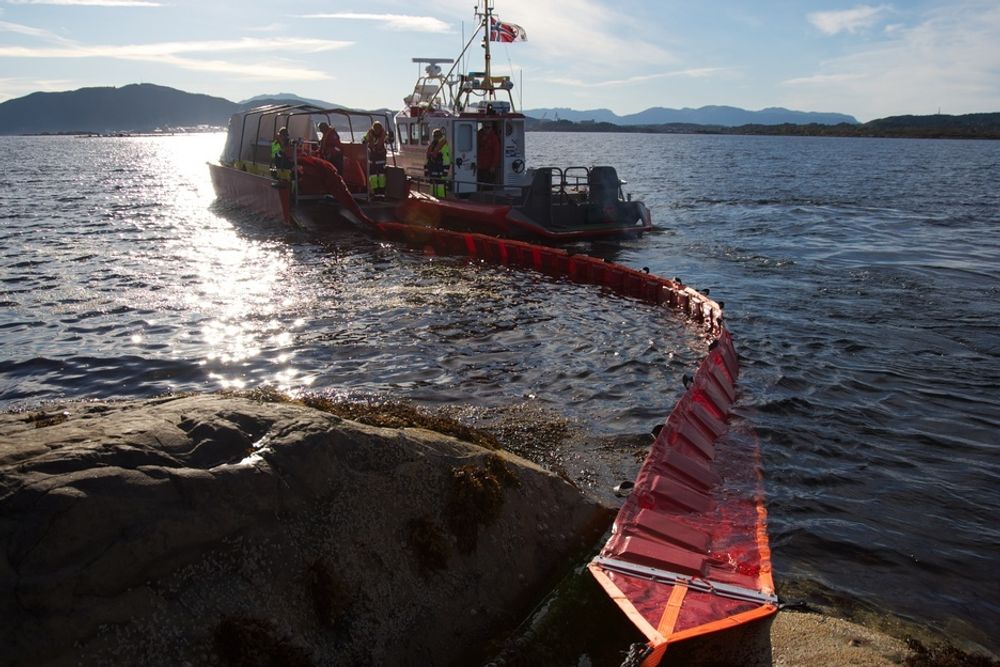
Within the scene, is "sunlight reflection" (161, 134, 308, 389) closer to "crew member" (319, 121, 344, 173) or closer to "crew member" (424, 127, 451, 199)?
"crew member" (319, 121, 344, 173)

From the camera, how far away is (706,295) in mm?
14328

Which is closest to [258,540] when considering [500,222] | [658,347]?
[658,347]

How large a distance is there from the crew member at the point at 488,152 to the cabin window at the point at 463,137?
1.00ft

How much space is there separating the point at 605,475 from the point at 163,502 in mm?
4671

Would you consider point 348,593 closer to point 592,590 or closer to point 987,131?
point 592,590

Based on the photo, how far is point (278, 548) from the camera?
A: 4324 millimetres

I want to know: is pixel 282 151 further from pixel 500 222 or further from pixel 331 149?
pixel 500 222

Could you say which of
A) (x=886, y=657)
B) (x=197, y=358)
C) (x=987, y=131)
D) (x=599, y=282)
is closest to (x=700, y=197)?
(x=599, y=282)

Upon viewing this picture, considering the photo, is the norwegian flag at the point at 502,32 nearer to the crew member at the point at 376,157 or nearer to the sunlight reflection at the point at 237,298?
the crew member at the point at 376,157

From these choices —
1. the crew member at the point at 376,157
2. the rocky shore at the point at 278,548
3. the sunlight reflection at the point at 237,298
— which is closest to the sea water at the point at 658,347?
the sunlight reflection at the point at 237,298

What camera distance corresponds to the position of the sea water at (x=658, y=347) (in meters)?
6.98

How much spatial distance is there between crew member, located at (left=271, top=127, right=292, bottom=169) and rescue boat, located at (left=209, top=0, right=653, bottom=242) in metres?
0.07

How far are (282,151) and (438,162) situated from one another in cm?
531

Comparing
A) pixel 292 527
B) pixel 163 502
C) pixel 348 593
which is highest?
pixel 163 502
